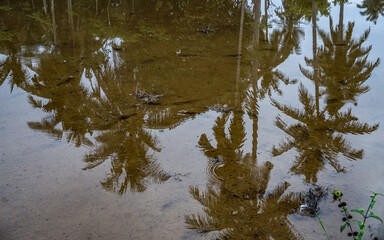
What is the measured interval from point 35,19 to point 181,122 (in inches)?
472

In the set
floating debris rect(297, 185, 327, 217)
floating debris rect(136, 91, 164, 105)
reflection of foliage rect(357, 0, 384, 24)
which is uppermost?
reflection of foliage rect(357, 0, 384, 24)

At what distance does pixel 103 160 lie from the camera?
20.1 feet

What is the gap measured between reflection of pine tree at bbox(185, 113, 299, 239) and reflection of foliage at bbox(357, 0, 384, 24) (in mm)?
15085

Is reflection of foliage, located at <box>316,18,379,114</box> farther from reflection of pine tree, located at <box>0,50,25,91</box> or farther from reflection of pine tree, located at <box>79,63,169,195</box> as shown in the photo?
reflection of pine tree, located at <box>0,50,25,91</box>

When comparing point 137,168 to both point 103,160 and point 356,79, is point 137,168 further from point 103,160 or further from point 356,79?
point 356,79

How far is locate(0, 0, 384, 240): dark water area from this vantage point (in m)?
4.86

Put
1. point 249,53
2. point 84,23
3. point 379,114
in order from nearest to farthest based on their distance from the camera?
point 379,114 < point 249,53 < point 84,23

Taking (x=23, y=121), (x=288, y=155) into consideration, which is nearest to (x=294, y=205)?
(x=288, y=155)

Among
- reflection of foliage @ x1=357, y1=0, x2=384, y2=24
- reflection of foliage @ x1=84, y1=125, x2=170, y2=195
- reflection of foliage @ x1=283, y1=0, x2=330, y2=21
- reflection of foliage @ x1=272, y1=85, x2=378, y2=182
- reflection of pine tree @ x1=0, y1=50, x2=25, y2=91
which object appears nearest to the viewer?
reflection of foliage @ x1=84, y1=125, x2=170, y2=195

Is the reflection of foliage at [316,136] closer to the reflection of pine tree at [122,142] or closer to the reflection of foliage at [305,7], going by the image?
the reflection of pine tree at [122,142]

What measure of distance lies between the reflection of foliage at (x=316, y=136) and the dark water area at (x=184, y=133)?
0.04 metres

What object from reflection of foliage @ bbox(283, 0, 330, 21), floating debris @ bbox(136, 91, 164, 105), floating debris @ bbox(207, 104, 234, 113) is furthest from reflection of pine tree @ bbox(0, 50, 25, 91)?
reflection of foliage @ bbox(283, 0, 330, 21)

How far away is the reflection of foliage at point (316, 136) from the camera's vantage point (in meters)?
6.13

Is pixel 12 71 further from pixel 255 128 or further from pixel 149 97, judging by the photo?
pixel 255 128
